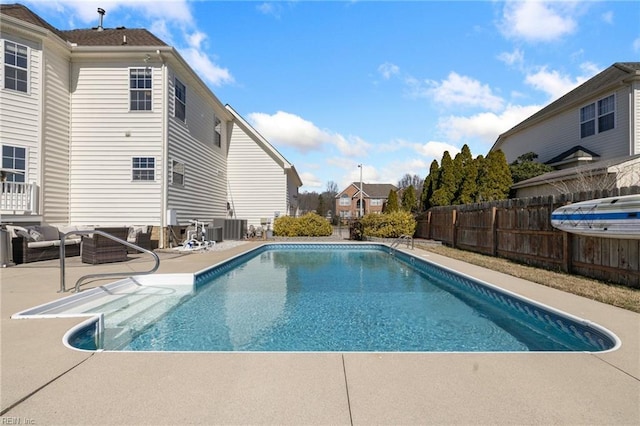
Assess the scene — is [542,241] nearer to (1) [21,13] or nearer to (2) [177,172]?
(2) [177,172]

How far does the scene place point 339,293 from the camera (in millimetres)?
7516

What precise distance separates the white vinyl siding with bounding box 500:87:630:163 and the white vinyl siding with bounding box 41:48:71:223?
2196cm

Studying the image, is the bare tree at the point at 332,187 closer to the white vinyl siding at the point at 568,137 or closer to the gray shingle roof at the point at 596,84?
the white vinyl siding at the point at 568,137

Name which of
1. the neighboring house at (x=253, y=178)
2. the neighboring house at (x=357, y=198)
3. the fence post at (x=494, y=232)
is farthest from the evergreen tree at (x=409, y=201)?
the neighboring house at (x=357, y=198)

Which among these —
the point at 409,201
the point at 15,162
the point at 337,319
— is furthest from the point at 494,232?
the point at 409,201

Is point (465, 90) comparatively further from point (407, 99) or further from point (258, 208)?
point (258, 208)

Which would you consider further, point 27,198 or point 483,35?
point 483,35

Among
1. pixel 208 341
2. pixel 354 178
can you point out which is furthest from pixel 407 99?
pixel 354 178

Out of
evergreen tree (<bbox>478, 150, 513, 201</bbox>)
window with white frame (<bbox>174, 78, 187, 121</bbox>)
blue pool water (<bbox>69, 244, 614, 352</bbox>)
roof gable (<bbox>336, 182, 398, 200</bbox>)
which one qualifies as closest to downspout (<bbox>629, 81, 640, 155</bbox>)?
evergreen tree (<bbox>478, 150, 513, 201</bbox>)

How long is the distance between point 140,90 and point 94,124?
2024 mm

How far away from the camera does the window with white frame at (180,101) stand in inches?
526

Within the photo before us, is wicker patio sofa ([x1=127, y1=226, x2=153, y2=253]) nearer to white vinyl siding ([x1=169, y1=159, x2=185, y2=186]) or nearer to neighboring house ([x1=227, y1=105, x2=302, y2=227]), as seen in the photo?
white vinyl siding ([x1=169, y1=159, x2=185, y2=186])

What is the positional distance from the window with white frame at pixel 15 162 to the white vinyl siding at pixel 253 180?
1055cm

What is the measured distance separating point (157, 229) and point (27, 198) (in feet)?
12.2
